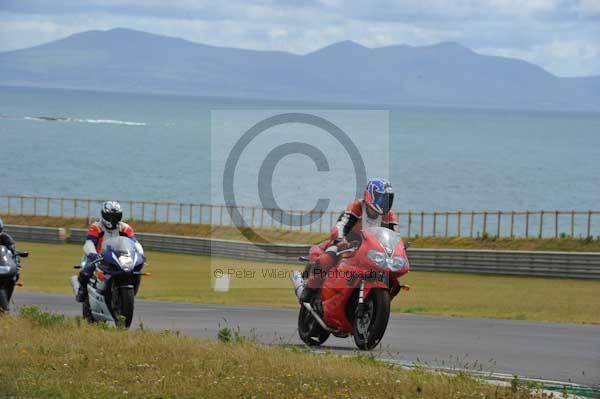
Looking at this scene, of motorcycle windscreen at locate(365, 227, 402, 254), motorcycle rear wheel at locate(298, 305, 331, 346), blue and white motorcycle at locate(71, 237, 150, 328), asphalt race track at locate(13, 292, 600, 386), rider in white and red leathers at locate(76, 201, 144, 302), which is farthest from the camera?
rider in white and red leathers at locate(76, 201, 144, 302)

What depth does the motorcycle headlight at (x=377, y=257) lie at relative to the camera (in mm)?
15359

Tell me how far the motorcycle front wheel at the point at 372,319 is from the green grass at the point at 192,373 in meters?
1.26

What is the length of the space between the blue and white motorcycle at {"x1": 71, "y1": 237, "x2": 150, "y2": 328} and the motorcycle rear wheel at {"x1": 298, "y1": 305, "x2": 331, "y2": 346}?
230 centimetres

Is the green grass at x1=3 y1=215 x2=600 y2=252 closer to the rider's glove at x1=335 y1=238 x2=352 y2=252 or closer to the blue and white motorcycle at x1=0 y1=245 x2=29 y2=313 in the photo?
the blue and white motorcycle at x1=0 y1=245 x2=29 y2=313

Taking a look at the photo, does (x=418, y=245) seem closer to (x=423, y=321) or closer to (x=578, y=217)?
(x=423, y=321)

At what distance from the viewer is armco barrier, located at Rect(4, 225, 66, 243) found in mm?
61000

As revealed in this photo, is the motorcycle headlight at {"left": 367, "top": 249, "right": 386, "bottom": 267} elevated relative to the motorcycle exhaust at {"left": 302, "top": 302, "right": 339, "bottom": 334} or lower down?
elevated

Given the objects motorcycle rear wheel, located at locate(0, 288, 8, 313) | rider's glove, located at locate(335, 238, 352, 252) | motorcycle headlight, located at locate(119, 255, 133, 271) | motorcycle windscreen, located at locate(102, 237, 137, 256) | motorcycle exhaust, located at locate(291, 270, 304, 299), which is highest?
rider's glove, located at locate(335, 238, 352, 252)

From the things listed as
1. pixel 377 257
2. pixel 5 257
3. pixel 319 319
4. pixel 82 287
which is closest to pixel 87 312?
pixel 82 287

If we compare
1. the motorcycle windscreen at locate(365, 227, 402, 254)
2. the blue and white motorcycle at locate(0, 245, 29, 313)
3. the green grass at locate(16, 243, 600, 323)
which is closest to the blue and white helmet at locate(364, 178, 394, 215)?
the motorcycle windscreen at locate(365, 227, 402, 254)

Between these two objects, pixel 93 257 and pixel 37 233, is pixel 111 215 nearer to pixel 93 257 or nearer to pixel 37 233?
pixel 93 257

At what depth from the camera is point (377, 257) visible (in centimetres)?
1541

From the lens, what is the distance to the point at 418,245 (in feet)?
178

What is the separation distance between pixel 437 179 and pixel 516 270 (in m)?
119
